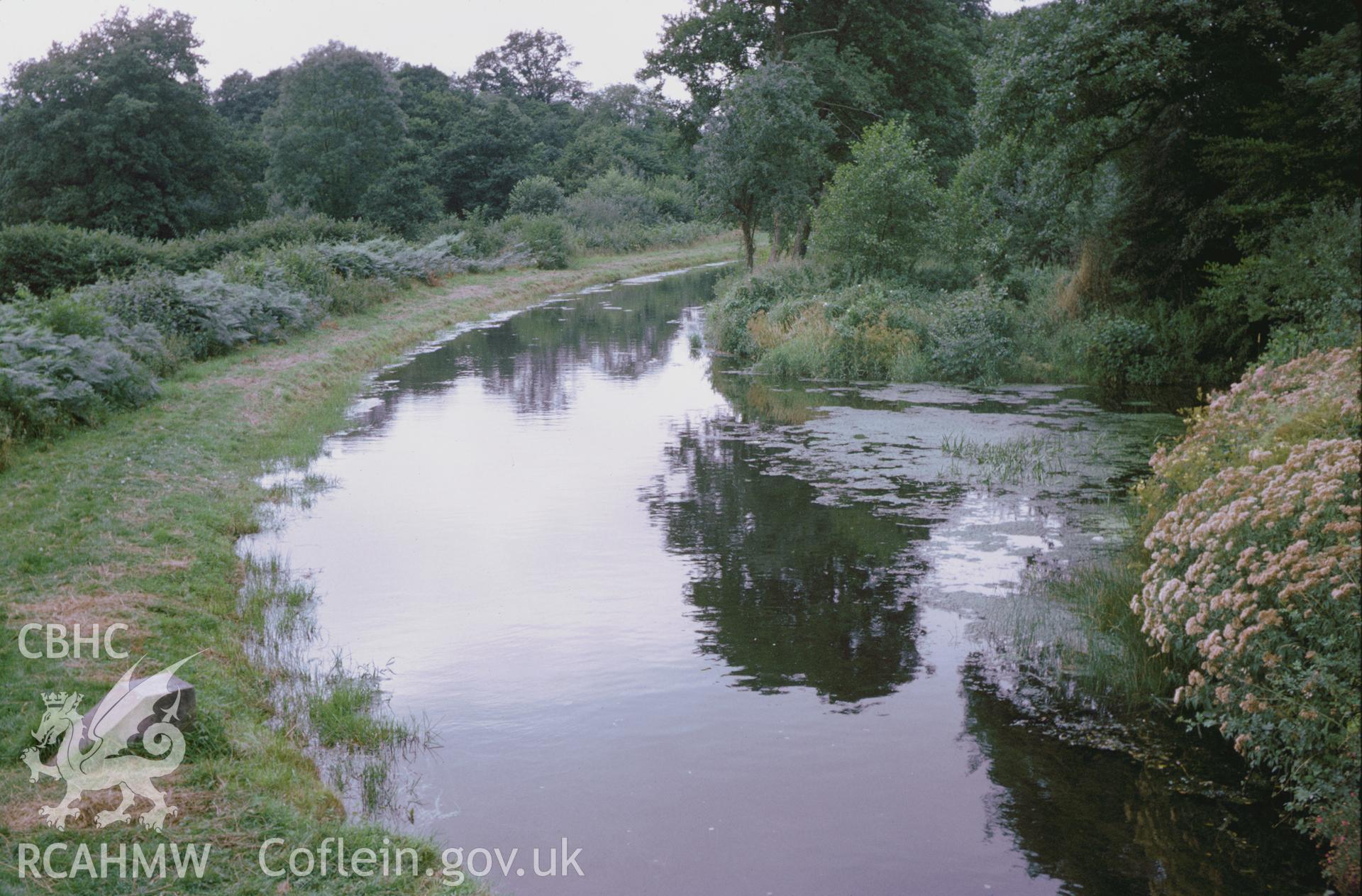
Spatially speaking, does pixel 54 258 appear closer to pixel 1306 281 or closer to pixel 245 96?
pixel 1306 281

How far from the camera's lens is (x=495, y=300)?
118ft

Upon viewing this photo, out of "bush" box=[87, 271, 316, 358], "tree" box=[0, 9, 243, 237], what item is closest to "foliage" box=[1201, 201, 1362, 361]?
"bush" box=[87, 271, 316, 358]

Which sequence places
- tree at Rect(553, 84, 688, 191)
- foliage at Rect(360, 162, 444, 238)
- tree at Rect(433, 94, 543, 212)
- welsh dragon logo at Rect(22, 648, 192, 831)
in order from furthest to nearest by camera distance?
tree at Rect(553, 84, 688, 191) → tree at Rect(433, 94, 543, 212) → foliage at Rect(360, 162, 444, 238) → welsh dragon logo at Rect(22, 648, 192, 831)

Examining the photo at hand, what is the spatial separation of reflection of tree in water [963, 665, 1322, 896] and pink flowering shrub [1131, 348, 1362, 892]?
0.24 m

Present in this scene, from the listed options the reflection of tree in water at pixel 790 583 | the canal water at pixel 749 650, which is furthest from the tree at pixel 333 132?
the reflection of tree in water at pixel 790 583

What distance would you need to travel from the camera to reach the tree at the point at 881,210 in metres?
25.2

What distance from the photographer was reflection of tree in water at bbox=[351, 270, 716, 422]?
2011cm

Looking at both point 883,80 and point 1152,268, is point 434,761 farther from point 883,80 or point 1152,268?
point 883,80

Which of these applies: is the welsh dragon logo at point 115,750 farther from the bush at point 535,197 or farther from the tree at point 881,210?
the bush at point 535,197

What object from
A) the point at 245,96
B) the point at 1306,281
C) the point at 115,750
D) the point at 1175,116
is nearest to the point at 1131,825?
the point at 115,750

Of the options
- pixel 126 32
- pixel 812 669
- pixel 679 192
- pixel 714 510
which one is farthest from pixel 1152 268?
pixel 679 192

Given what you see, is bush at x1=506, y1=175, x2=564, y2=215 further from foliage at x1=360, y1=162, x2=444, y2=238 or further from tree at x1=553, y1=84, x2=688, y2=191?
tree at x1=553, y1=84, x2=688, y2=191

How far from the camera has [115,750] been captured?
207 inches

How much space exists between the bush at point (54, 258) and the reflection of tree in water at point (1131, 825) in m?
23.9
